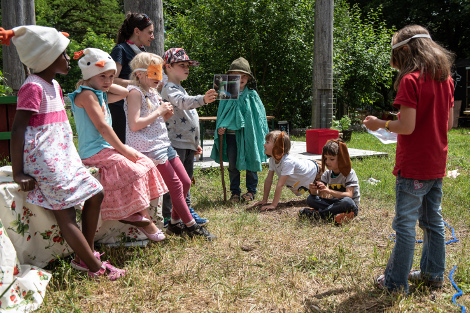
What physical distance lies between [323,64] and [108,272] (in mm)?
7537

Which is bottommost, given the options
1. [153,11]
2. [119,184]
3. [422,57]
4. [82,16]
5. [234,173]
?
[234,173]

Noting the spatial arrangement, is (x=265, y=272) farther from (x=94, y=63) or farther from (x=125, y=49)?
(x=125, y=49)

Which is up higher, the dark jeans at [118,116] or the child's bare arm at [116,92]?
the child's bare arm at [116,92]

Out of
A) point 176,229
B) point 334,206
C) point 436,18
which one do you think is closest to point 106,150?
point 176,229

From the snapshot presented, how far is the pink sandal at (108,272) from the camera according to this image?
2.90 metres

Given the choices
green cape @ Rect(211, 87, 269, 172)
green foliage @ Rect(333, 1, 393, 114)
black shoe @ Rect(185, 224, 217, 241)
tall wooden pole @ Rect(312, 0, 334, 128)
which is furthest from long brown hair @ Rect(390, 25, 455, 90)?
green foliage @ Rect(333, 1, 393, 114)

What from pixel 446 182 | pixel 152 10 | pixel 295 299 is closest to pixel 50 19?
pixel 152 10

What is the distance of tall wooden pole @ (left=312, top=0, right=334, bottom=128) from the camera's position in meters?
9.16

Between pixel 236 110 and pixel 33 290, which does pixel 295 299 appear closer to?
pixel 33 290

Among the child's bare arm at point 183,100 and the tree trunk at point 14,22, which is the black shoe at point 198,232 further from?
the tree trunk at point 14,22

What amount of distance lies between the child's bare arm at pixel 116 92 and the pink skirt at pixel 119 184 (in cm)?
46

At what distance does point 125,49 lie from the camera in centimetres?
389

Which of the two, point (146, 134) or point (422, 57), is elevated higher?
point (422, 57)

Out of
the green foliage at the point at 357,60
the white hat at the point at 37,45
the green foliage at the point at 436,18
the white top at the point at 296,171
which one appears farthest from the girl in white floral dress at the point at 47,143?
the green foliage at the point at 436,18
